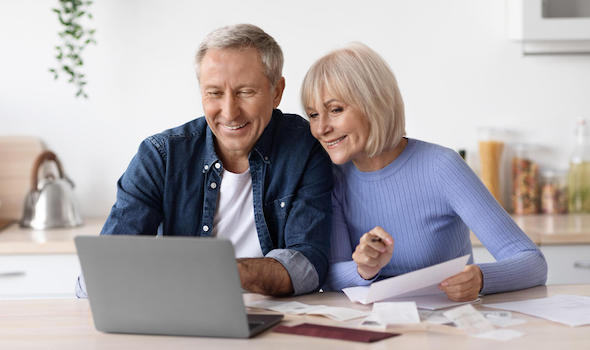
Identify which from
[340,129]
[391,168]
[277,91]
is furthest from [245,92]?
[391,168]

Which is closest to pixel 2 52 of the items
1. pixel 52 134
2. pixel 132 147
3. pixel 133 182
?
pixel 52 134

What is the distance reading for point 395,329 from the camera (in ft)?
4.30

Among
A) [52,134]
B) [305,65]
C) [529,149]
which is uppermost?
[305,65]

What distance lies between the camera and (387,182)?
183 cm

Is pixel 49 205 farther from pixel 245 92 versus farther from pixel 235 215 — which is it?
pixel 245 92

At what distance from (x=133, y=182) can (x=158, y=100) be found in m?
1.32

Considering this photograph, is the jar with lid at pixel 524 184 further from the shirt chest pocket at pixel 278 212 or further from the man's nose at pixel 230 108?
the man's nose at pixel 230 108

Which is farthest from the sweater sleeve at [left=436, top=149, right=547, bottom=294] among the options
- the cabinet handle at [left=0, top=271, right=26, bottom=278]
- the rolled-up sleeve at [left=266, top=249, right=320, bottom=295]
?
the cabinet handle at [left=0, top=271, right=26, bottom=278]

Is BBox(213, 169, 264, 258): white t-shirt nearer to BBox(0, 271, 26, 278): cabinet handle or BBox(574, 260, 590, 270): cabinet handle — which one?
BBox(0, 271, 26, 278): cabinet handle

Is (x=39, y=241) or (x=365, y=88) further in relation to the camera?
(x=39, y=241)

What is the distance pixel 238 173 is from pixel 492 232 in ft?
2.14

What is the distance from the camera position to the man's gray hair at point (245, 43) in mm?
1768

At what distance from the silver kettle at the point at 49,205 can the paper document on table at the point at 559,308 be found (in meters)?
1.88

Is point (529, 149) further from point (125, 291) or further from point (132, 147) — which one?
point (125, 291)
